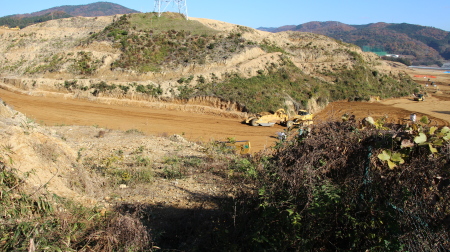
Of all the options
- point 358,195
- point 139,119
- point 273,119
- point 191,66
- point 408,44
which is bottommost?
point 139,119

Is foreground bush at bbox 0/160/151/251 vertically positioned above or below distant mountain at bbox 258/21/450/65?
below

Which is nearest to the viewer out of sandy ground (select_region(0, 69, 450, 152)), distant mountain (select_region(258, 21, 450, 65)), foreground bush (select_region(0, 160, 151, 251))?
foreground bush (select_region(0, 160, 151, 251))

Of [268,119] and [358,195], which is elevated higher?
[358,195]

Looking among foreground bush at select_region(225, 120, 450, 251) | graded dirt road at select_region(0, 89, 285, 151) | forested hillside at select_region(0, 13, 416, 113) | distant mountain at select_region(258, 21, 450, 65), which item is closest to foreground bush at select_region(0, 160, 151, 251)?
foreground bush at select_region(225, 120, 450, 251)

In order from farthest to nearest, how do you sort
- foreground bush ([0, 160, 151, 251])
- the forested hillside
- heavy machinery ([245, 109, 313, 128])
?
the forested hillside
heavy machinery ([245, 109, 313, 128])
foreground bush ([0, 160, 151, 251])

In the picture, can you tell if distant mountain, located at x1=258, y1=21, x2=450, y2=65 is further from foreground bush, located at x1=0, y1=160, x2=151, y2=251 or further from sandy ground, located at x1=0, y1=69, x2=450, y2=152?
foreground bush, located at x1=0, y1=160, x2=151, y2=251

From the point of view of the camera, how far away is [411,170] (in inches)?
157

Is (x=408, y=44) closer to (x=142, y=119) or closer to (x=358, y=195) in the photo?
(x=142, y=119)

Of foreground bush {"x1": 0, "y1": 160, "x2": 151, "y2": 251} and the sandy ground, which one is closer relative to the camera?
foreground bush {"x1": 0, "y1": 160, "x2": 151, "y2": 251}

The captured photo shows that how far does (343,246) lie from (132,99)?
2694cm

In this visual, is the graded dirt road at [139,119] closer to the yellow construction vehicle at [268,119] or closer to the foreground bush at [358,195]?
the yellow construction vehicle at [268,119]

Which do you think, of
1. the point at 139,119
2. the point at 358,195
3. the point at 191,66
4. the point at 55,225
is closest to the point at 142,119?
the point at 139,119

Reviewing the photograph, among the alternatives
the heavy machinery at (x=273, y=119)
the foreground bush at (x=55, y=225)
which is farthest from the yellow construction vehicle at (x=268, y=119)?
the foreground bush at (x=55, y=225)

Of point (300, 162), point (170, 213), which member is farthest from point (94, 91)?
point (300, 162)
